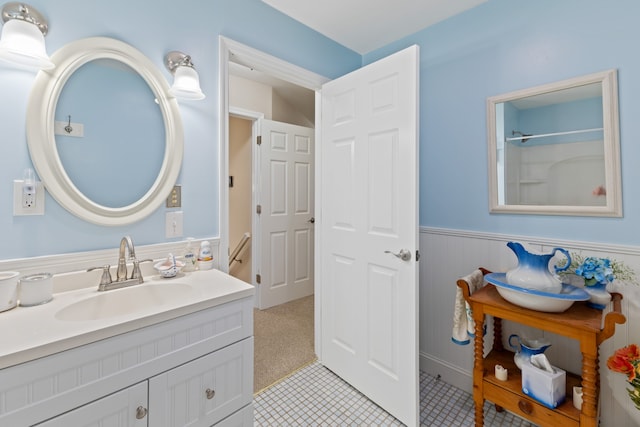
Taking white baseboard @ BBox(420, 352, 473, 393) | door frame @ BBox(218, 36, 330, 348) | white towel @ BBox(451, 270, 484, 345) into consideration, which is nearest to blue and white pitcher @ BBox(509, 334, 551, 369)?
white towel @ BBox(451, 270, 484, 345)

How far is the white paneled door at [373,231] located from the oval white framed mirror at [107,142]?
3.26 feet

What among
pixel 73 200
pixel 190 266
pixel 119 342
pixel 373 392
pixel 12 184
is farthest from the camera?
pixel 373 392

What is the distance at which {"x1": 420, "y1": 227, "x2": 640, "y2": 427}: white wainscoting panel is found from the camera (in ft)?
4.52

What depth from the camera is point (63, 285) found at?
115 cm

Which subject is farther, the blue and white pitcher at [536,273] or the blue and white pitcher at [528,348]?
the blue and white pitcher at [528,348]

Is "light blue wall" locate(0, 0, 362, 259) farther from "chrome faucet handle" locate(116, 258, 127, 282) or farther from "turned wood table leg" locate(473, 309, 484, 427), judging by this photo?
"turned wood table leg" locate(473, 309, 484, 427)

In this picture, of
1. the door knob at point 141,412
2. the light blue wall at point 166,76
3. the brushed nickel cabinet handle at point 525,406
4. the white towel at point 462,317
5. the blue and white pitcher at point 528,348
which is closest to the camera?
the door knob at point 141,412

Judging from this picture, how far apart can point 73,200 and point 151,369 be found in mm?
746

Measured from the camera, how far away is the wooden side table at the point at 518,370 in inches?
45.3

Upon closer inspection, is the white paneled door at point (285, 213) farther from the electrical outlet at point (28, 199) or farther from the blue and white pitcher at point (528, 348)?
the blue and white pitcher at point (528, 348)

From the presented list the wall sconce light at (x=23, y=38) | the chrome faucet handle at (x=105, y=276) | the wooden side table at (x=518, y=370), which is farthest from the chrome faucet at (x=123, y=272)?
the wooden side table at (x=518, y=370)

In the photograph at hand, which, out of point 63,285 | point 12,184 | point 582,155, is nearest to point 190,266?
point 63,285

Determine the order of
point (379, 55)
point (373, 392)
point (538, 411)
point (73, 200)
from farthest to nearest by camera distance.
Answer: point (379, 55)
point (373, 392)
point (538, 411)
point (73, 200)

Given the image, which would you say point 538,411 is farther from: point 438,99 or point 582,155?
point 438,99
